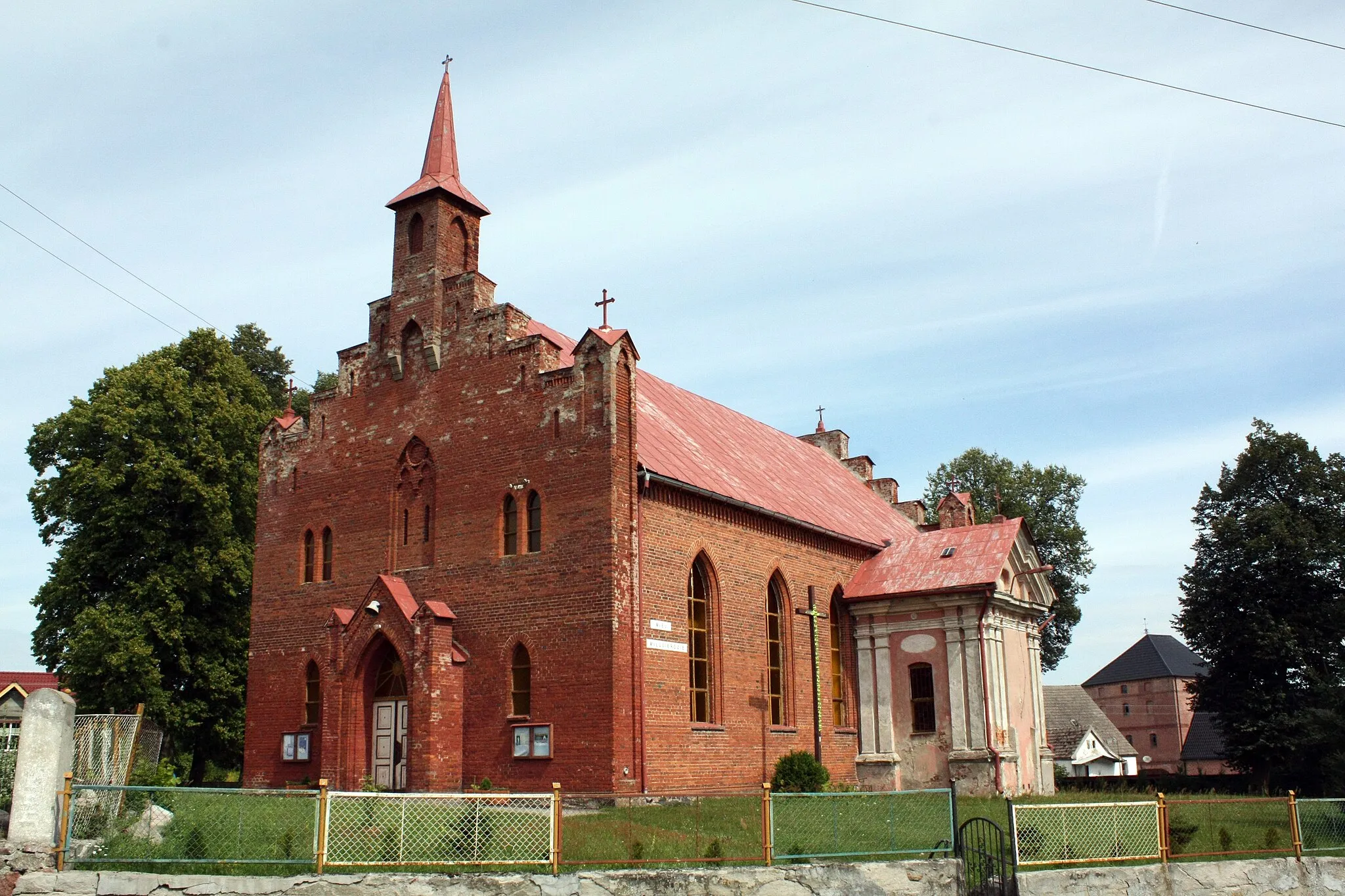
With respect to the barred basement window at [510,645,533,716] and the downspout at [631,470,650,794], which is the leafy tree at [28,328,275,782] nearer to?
the barred basement window at [510,645,533,716]

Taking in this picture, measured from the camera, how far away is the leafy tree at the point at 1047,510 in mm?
52625

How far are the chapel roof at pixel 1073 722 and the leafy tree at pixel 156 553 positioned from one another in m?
40.7

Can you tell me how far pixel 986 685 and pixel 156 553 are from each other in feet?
72.0

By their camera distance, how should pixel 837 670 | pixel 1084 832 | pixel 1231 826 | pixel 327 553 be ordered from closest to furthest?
pixel 1084 832, pixel 1231 826, pixel 327 553, pixel 837 670

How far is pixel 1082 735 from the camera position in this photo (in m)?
59.1

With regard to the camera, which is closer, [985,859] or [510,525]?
[985,859]

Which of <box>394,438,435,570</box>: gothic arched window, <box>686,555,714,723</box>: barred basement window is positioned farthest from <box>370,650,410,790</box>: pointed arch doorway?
<box>686,555,714,723</box>: barred basement window

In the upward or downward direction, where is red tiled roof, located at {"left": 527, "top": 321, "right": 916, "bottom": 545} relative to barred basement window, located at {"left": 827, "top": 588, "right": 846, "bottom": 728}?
upward

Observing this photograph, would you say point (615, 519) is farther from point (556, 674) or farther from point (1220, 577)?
point (1220, 577)

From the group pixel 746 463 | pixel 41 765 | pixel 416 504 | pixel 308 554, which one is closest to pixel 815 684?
pixel 746 463

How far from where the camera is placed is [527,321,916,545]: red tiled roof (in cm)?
2552

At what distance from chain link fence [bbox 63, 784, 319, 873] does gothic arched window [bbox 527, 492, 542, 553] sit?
30.9 ft

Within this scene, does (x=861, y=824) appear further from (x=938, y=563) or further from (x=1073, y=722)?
(x=1073, y=722)

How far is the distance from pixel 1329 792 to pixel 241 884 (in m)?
30.3
